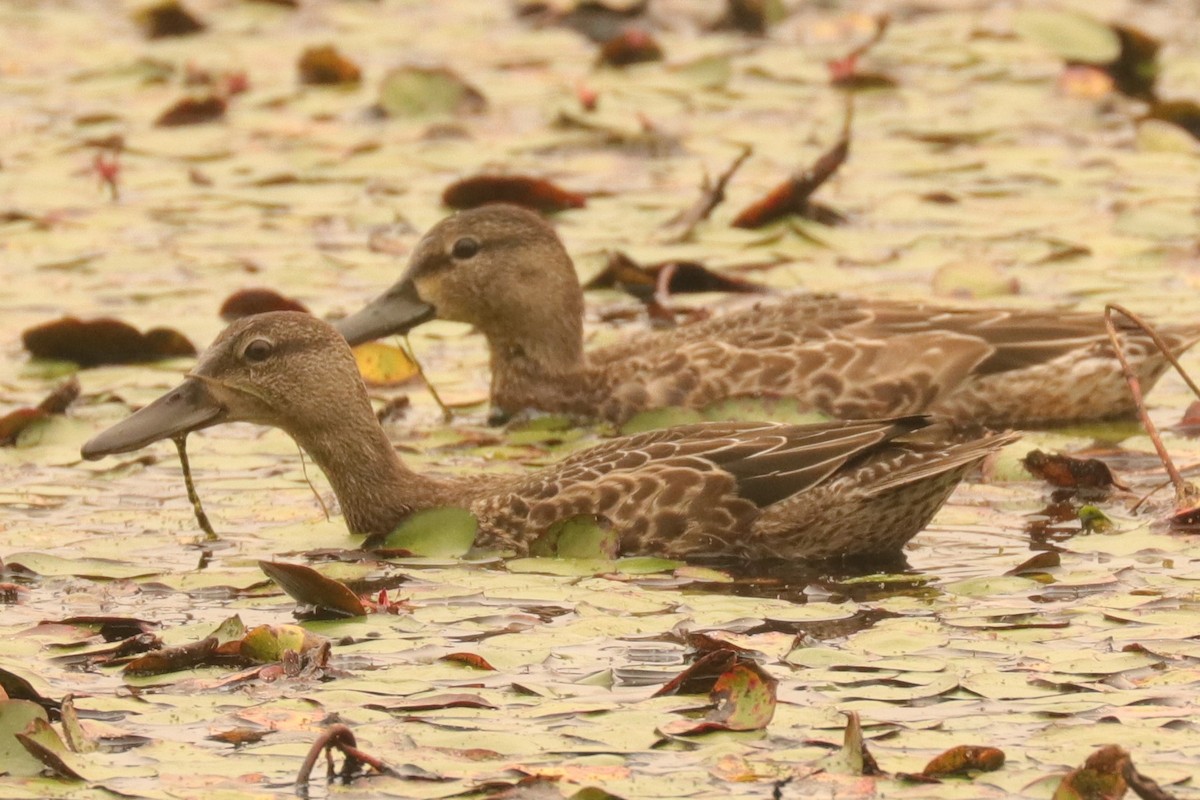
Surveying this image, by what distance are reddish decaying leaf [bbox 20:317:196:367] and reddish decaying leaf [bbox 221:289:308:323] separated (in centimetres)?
37

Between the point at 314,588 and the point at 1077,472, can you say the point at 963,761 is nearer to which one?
the point at 314,588

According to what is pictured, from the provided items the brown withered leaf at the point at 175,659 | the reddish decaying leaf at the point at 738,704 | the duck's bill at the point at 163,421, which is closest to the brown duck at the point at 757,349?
the duck's bill at the point at 163,421

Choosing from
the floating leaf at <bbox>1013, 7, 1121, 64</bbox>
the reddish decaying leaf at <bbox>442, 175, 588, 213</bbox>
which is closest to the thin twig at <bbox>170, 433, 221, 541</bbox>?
the reddish decaying leaf at <bbox>442, 175, 588, 213</bbox>

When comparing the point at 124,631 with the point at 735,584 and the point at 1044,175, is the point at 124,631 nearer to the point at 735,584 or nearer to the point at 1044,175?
the point at 735,584

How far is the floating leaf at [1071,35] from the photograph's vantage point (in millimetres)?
15023

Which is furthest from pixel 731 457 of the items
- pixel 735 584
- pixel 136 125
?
pixel 136 125

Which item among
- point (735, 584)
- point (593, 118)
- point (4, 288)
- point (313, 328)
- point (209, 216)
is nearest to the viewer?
point (735, 584)

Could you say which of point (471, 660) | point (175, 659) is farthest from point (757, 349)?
point (175, 659)

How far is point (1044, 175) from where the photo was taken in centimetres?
1395

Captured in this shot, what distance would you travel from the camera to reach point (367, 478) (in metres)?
8.56

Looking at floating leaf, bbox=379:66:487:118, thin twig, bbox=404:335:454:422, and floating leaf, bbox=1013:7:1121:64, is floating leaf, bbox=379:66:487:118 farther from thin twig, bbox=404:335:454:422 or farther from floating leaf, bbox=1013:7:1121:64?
thin twig, bbox=404:335:454:422

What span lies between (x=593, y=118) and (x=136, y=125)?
3056 millimetres

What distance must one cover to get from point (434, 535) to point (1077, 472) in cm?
237

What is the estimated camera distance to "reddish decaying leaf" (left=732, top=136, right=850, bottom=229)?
40.4ft
